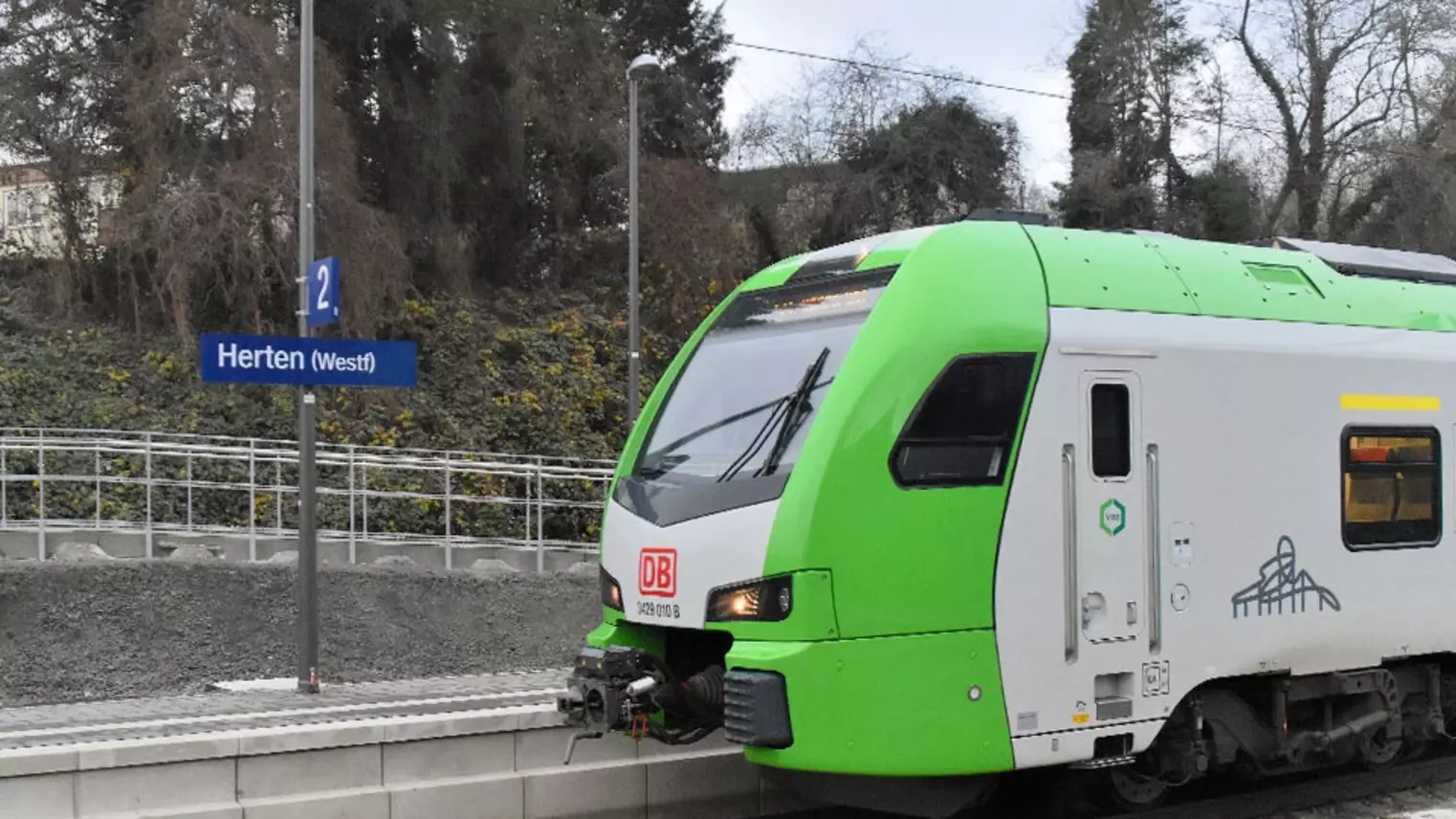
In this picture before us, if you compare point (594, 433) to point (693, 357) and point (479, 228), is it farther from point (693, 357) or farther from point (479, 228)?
point (693, 357)

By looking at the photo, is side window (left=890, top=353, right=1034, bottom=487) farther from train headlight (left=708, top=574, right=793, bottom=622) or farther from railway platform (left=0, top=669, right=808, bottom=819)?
railway platform (left=0, top=669, right=808, bottom=819)

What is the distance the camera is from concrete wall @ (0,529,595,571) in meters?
16.4

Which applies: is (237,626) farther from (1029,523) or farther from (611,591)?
(1029,523)

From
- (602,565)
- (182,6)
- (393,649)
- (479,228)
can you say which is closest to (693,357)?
(602,565)

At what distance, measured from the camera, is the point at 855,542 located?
6426mm

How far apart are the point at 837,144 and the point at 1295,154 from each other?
10411mm

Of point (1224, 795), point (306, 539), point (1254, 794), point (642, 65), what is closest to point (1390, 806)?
point (1254, 794)

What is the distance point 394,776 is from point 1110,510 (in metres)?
3.83

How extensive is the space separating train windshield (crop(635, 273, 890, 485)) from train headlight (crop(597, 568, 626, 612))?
0.57 m

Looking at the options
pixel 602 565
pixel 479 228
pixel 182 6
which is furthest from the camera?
pixel 479 228

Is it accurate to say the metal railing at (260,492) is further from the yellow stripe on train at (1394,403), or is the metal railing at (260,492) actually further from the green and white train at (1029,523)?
Answer: the yellow stripe on train at (1394,403)

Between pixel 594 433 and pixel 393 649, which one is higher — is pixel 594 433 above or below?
above

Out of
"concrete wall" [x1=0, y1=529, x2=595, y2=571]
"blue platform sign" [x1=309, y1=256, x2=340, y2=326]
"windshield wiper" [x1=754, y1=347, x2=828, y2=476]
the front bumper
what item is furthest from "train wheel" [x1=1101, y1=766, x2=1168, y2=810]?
"concrete wall" [x1=0, y1=529, x2=595, y2=571]

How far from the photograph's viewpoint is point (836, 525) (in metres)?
6.40
